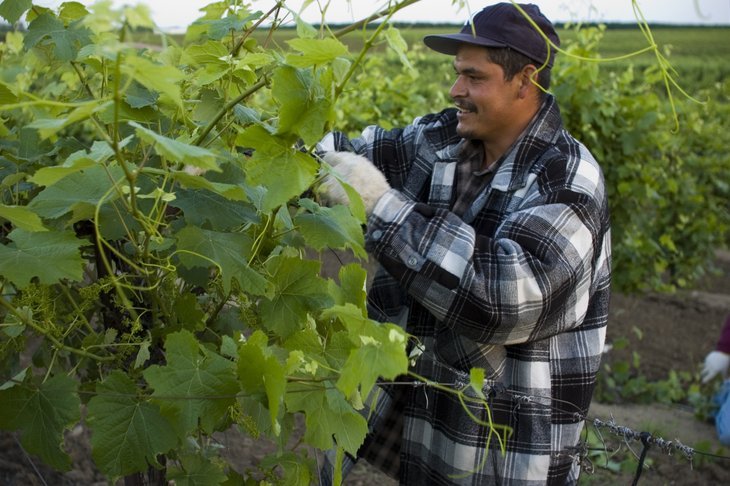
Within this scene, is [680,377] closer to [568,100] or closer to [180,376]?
[568,100]

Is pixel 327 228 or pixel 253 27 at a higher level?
pixel 253 27

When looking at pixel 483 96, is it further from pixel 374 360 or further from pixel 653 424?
pixel 653 424

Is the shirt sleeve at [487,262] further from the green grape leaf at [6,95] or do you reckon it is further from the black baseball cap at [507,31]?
the green grape leaf at [6,95]

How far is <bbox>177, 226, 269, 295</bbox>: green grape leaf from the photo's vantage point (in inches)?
48.1

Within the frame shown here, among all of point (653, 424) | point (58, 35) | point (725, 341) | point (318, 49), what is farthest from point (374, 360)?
point (725, 341)

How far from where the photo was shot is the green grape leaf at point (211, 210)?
1.25m

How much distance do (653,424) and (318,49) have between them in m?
4.13

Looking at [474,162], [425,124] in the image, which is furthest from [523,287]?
[425,124]

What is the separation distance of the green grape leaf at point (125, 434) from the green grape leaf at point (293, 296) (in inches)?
9.1

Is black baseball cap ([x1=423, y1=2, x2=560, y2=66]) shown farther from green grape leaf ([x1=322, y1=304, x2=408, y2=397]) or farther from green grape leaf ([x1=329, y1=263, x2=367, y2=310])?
green grape leaf ([x1=322, y1=304, x2=408, y2=397])

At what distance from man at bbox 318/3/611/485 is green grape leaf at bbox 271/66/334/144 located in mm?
666

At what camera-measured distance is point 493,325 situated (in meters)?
1.87

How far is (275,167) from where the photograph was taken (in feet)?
3.71

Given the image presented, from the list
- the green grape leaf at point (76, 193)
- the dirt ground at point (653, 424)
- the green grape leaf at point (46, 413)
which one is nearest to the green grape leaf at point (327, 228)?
the green grape leaf at point (76, 193)
